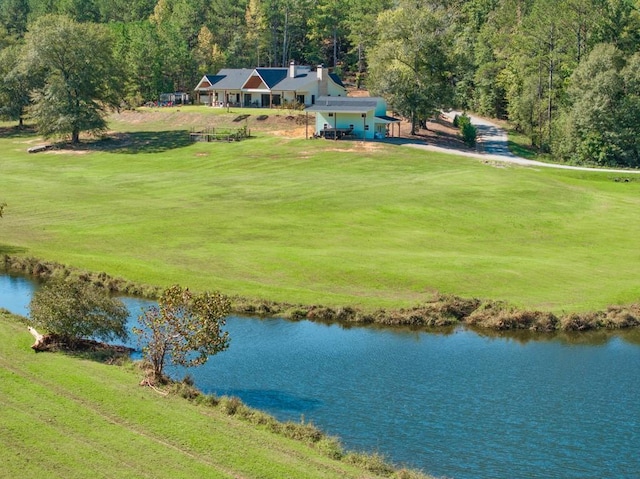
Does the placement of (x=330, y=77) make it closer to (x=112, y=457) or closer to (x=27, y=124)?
(x=27, y=124)

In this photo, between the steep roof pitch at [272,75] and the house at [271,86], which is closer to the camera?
the house at [271,86]

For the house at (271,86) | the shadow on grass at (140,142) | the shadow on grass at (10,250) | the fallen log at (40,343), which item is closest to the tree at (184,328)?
the fallen log at (40,343)

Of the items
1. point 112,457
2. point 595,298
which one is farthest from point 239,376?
point 595,298

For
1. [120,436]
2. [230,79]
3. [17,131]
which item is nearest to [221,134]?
[230,79]

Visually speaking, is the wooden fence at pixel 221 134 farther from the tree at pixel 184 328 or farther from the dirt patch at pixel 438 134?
the tree at pixel 184 328

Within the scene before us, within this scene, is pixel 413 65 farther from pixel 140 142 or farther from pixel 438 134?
pixel 140 142
